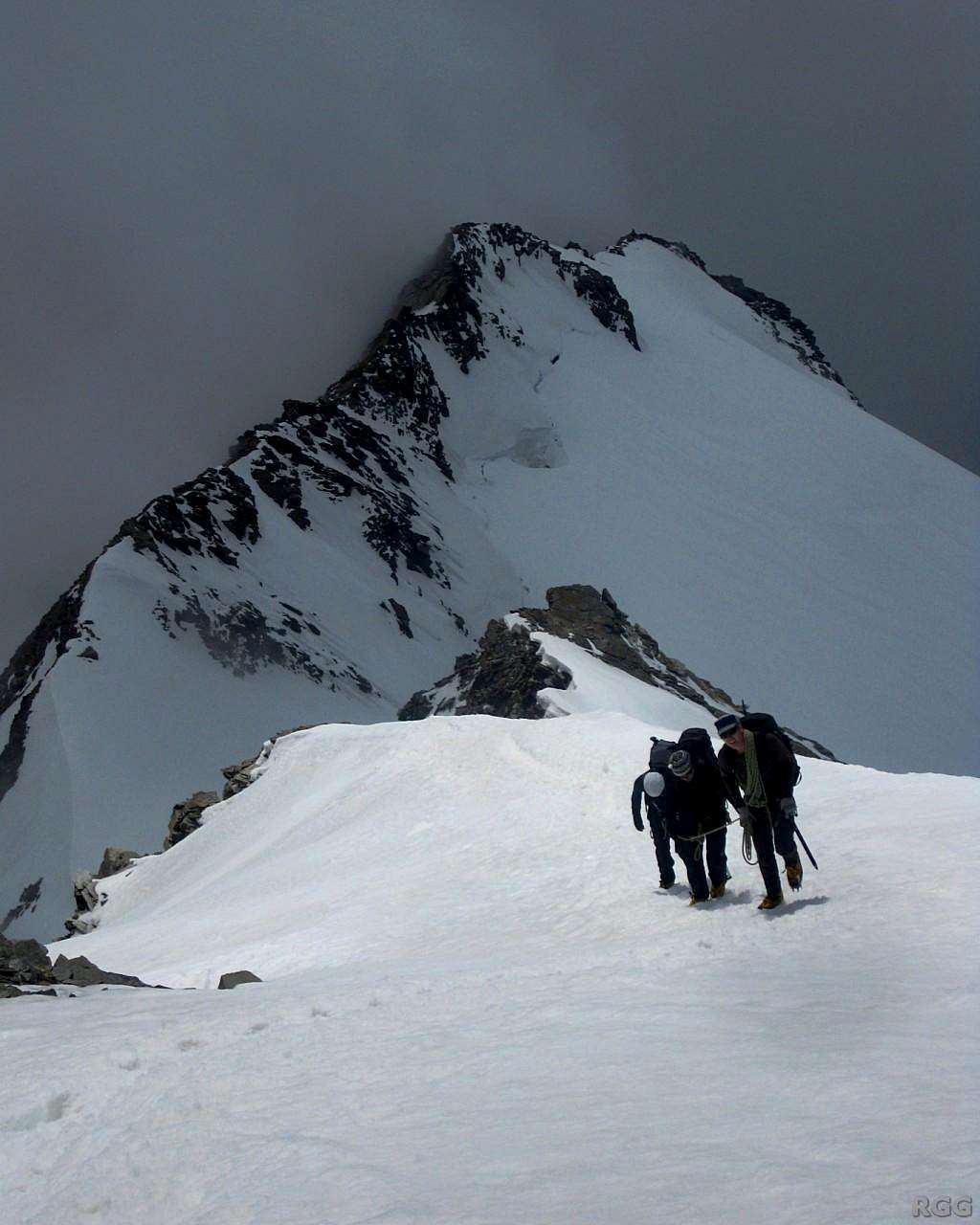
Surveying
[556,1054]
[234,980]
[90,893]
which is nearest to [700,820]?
[556,1054]

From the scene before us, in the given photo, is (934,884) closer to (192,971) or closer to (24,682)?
(192,971)

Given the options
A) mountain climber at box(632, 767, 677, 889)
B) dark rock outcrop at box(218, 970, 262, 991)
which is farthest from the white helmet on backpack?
dark rock outcrop at box(218, 970, 262, 991)

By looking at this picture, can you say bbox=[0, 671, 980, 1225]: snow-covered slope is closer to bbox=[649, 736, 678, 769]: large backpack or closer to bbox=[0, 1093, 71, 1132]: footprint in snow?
bbox=[0, 1093, 71, 1132]: footprint in snow

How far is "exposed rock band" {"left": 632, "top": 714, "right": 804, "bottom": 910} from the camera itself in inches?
307

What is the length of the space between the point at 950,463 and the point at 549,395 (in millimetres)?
40246

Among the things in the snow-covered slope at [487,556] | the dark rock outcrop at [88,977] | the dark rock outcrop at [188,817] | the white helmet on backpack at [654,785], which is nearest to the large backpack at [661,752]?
the white helmet on backpack at [654,785]

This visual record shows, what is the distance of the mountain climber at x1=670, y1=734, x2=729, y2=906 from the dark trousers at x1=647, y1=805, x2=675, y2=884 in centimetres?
37

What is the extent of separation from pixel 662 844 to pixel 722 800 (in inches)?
32.1

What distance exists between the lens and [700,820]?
28.6ft

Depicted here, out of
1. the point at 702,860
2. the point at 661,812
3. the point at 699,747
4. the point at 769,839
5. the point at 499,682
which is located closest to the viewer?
the point at 769,839

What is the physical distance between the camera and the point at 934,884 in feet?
24.7

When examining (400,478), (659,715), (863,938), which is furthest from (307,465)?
(863,938)

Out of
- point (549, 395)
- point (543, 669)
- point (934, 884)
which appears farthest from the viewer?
point (549, 395)

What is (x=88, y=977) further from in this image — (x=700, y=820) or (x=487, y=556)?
(x=487, y=556)
